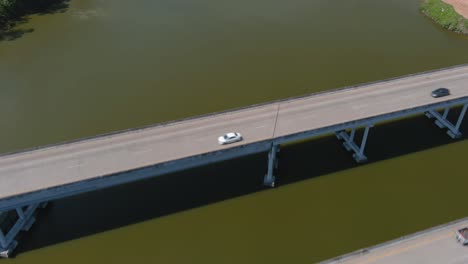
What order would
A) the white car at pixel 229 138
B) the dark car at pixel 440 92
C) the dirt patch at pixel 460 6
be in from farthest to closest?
the dirt patch at pixel 460 6, the dark car at pixel 440 92, the white car at pixel 229 138

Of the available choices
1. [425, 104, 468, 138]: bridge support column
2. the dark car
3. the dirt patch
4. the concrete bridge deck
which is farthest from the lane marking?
the dirt patch

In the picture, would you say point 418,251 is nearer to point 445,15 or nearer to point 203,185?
point 203,185

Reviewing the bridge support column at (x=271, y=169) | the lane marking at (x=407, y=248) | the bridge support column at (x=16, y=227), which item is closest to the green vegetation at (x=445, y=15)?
the bridge support column at (x=271, y=169)

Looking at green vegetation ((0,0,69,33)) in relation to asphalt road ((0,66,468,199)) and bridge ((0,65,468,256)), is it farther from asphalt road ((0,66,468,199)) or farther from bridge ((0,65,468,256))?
asphalt road ((0,66,468,199))

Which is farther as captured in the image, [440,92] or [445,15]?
[445,15]

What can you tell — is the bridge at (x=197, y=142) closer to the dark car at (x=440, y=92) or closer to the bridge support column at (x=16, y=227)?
the bridge support column at (x=16, y=227)

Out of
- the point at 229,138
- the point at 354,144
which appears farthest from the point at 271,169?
the point at 354,144

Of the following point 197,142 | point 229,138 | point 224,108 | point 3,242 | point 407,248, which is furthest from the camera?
point 224,108
